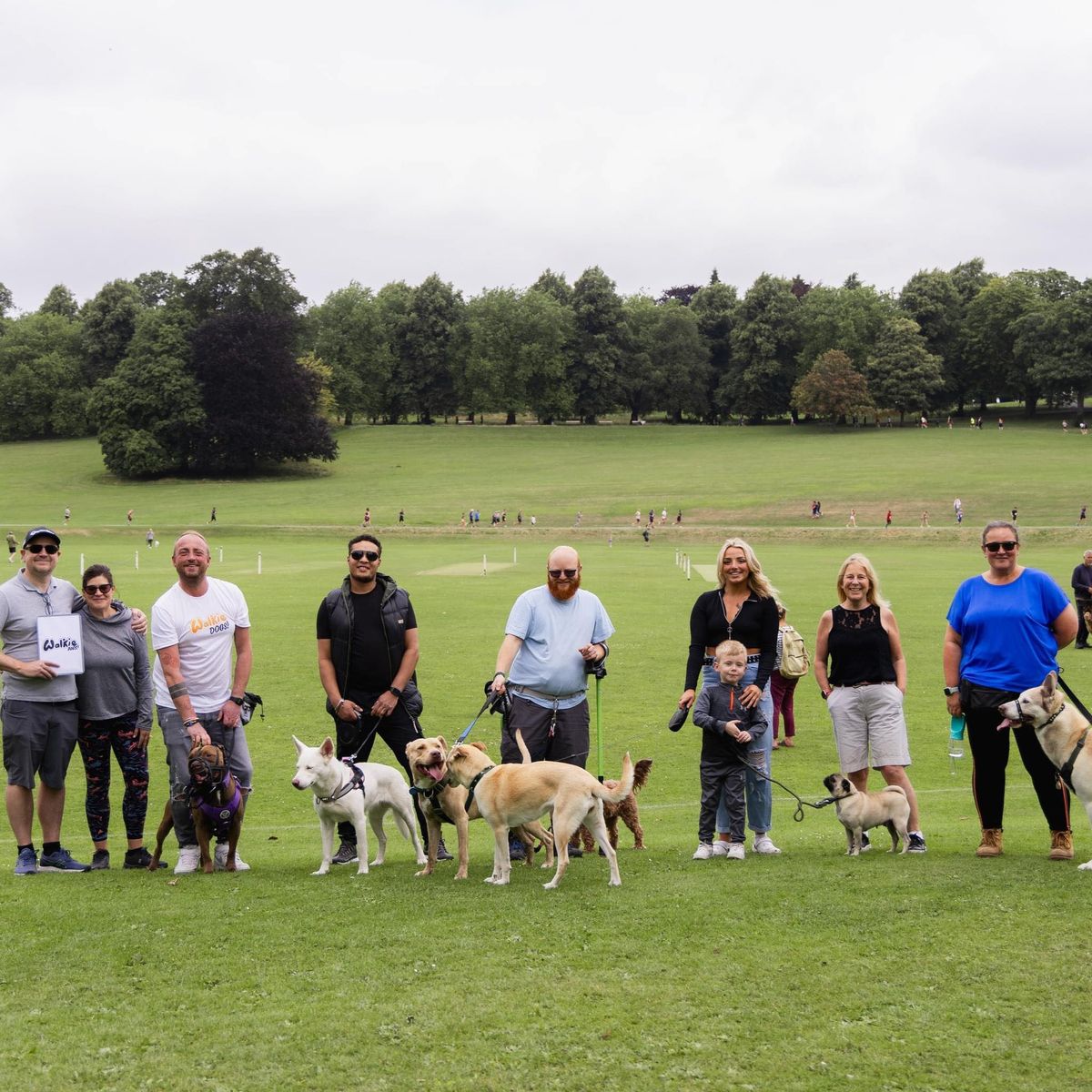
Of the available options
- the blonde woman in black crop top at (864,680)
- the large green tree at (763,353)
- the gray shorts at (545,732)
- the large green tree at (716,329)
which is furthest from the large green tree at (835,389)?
the gray shorts at (545,732)

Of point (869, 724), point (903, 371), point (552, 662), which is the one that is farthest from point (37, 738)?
point (903, 371)

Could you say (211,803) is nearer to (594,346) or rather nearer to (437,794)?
(437,794)

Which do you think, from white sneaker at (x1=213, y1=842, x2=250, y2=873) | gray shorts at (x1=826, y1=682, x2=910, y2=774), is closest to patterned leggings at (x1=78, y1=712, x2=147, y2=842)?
white sneaker at (x1=213, y1=842, x2=250, y2=873)

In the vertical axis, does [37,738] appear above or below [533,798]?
above

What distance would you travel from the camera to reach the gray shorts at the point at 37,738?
27.2 feet

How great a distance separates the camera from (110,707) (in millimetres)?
8562

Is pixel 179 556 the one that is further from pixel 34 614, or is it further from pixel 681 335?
pixel 681 335

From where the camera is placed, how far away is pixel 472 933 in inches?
254

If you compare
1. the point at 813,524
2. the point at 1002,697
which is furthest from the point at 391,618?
the point at 813,524

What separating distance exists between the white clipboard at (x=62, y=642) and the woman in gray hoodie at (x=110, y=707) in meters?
0.11

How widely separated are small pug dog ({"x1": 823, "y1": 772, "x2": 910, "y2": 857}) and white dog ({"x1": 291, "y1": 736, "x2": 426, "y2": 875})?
3133mm

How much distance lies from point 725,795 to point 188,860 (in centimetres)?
396

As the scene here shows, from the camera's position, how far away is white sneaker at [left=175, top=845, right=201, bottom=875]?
8.33 metres

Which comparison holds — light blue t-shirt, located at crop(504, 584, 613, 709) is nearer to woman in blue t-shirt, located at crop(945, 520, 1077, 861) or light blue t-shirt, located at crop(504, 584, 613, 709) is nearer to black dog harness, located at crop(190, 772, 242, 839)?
black dog harness, located at crop(190, 772, 242, 839)
